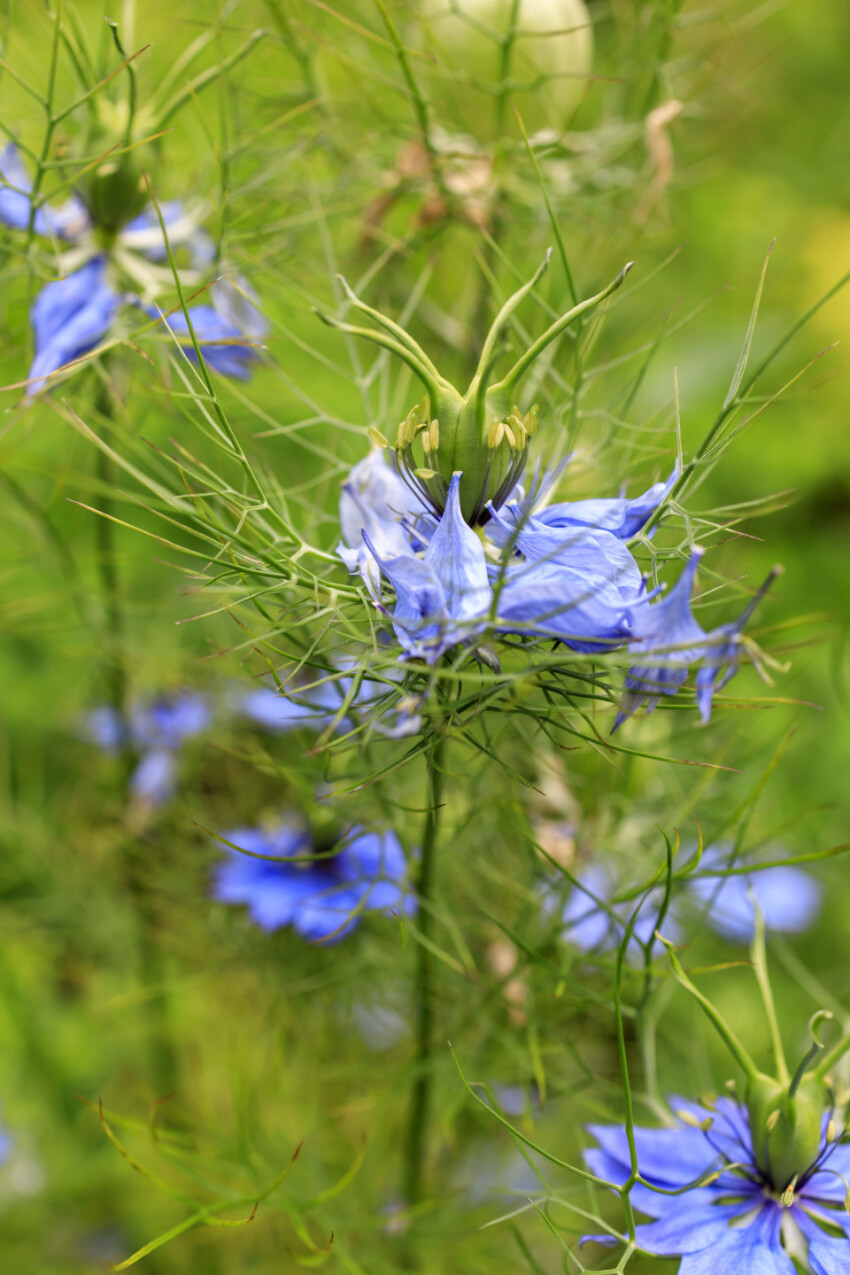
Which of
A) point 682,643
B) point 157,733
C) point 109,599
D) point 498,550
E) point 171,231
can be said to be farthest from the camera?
point 157,733

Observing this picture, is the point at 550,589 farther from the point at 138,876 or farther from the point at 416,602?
the point at 138,876

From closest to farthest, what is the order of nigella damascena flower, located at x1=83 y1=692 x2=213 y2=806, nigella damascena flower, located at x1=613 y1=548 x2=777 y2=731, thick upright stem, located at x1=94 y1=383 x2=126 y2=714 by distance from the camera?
1. nigella damascena flower, located at x1=613 y1=548 x2=777 y2=731
2. thick upright stem, located at x1=94 y1=383 x2=126 y2=714
3. nigella damascena flower, located at x1=83 y1=692 x2=213 y2=806

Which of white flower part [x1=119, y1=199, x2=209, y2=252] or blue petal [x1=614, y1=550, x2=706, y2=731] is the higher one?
white flower part [x1=119, y1=199, x2=209, y2=252]

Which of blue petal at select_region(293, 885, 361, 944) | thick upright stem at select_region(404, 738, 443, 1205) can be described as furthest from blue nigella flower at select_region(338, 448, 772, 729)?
blue petal at select_region(293, 885, 361, 944)

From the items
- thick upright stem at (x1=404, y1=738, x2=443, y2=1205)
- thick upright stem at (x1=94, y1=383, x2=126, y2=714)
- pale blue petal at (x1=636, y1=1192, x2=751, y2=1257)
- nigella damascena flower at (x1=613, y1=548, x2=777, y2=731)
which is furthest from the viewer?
thick upright stem at (x1=94, y1=383, x2=126, y2=714)

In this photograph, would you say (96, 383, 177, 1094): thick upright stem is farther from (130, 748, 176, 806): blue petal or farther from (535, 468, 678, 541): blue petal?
(535, 468, 678, 541): blue petal

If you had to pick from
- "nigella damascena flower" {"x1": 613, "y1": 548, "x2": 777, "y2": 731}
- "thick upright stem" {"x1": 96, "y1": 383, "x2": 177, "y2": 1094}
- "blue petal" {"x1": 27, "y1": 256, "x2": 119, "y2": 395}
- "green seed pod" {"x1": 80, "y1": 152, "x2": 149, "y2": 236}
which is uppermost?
"green seed pod" {"x1": 80, "y1": 152, "x2": 149, "y2": 236}

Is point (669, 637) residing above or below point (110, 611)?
above

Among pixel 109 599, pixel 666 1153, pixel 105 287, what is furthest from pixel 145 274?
pixel 666 1153
